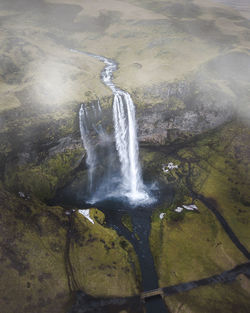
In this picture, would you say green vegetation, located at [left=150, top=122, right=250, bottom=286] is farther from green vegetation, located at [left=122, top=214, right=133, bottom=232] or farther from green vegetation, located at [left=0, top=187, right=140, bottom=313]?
green vegetation, located at [left=0, top=187, right=140, bottom=313]

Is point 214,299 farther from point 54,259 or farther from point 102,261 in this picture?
point 54,259

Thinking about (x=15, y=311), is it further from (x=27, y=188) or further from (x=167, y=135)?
(x=167, y=135)

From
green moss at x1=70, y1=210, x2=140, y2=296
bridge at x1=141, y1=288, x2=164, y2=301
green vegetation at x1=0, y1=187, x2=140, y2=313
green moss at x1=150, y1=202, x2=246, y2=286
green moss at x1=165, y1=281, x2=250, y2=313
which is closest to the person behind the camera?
green vegetation at x1=0, y1=187, x2=140, y2=313

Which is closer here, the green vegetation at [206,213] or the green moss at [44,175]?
the green vegetation at [206,213]

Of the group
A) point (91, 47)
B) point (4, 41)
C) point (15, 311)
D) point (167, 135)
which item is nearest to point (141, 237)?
point (15, 311)

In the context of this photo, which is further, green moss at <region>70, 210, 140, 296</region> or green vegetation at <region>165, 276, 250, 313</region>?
green moss at <region>70, 210, 140, 296</region>

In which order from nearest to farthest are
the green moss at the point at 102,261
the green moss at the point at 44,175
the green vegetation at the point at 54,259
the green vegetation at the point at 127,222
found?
the green vegetation at the point at 54,259 → the green moss at the point at 102,261 → the green vegetation at the point at 127,222 → the green moss at the point at 44,175

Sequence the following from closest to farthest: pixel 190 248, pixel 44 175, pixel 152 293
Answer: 1. pixel 152 293
2. pixel 190 248
3. pixel 44 175

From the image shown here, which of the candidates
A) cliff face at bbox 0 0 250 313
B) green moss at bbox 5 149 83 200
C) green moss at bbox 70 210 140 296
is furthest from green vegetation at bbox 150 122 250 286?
green moss at bbox 5 149 83 200

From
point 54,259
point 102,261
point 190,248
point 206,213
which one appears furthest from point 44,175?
point 206,213

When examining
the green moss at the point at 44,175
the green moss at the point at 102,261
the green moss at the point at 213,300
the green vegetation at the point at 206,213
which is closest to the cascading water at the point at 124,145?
the green moss at the point at 44,175

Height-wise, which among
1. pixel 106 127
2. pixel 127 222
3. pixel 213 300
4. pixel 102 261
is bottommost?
pixel 127 222

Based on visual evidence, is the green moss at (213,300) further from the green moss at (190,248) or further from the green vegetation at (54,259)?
the green vegetation at (54,259)
